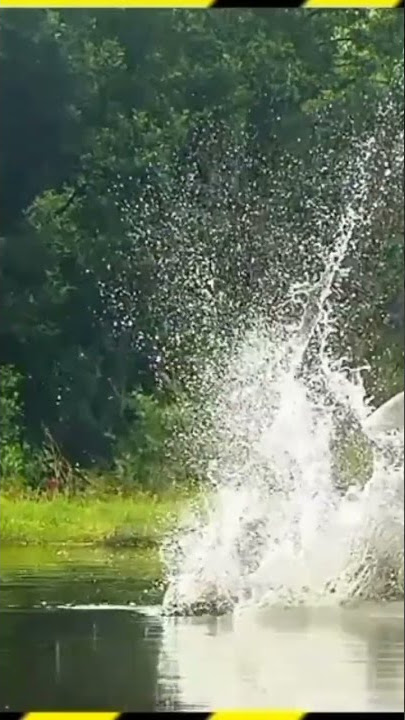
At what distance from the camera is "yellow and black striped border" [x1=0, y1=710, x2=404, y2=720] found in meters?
3.00

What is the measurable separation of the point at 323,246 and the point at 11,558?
2.85 ft

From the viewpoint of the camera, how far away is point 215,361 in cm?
336

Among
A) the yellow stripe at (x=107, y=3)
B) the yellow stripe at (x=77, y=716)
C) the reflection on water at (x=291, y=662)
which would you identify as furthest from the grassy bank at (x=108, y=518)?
the yellow stripe at (x=107, y=3)

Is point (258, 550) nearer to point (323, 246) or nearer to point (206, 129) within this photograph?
point (323, 246)

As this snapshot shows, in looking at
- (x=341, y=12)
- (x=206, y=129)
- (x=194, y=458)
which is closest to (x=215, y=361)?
(x=194, y=458)

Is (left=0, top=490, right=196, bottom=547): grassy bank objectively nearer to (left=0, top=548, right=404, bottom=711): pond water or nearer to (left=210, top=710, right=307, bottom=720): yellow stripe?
(left=0, top=548, right=404, bottom=711): pond water

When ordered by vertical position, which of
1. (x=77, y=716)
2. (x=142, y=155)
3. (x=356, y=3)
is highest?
(x=356, y=3)

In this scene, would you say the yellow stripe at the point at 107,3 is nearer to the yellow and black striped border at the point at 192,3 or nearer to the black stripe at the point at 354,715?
the yellow and black striped border at the point at 192,3

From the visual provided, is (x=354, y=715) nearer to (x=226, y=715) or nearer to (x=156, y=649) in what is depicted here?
(x=226, y=715)

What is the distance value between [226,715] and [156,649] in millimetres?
231

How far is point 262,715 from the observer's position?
300 cm

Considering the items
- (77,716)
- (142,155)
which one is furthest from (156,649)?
(142,155)

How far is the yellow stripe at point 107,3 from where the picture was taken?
3082mm

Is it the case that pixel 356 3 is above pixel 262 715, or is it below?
above
